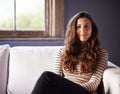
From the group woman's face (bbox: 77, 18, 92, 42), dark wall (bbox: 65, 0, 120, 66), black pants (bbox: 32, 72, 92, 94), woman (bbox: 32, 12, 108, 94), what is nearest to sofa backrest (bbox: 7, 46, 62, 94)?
woman (bbox: 32, 12, 108, 94)

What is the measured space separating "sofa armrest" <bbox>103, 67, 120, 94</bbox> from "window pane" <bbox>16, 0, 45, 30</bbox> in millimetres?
1111

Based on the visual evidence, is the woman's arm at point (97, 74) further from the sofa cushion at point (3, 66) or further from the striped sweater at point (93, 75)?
the sofa cushion at point (3, 66)

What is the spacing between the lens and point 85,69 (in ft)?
6.15

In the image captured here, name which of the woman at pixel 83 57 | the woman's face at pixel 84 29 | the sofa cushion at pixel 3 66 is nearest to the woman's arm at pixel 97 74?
the woman at pixel 83 57

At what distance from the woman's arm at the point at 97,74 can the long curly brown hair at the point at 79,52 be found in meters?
0.03

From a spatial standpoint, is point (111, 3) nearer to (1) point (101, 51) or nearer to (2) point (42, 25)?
(2) point (42, 25)

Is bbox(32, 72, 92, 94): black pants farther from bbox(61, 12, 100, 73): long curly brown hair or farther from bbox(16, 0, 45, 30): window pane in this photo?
bbox(16, 0, 45, 30): window pane

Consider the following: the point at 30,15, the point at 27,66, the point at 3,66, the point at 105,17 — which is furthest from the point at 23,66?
the point at 105,17

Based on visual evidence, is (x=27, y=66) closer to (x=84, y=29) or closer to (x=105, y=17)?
(x=84, y=29)

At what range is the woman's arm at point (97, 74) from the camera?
1.80 metres

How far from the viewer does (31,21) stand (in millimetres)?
2734

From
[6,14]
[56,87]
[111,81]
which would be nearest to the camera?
[56,87]

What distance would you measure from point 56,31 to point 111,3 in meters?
0.66

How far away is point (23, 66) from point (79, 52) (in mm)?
516
